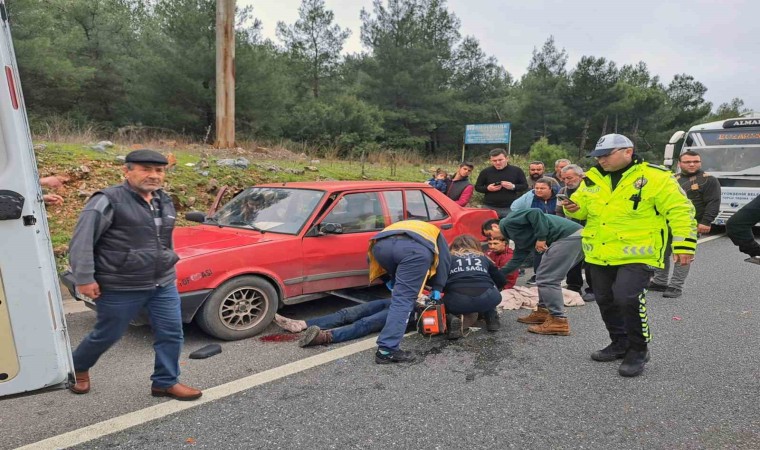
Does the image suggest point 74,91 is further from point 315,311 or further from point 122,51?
point 315,311

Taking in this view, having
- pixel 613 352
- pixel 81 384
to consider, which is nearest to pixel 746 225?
pixel 613 352

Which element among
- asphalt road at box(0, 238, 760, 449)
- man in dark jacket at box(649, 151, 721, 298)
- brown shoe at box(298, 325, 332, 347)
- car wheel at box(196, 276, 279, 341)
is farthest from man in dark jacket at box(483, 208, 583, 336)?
car wheel at box(196, 276, 279, 341)

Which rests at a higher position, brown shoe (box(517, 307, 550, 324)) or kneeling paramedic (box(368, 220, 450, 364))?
kneeling paramedic (box(368, 220, 450, 364))

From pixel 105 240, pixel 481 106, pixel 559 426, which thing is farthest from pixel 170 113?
pixel 481 106

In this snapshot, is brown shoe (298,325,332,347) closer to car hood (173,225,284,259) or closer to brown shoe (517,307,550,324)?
car hood (173,225,284,259)

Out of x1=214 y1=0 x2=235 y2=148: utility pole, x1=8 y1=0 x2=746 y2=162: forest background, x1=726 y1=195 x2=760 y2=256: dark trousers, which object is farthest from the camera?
x1=8 y1=0 x2=746 y2=162: forest background

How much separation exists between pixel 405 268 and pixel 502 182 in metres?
3.82

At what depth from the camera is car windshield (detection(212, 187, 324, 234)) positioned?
470 cm

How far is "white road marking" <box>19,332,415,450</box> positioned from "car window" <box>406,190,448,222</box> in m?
1.81

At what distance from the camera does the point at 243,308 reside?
4.18 metres

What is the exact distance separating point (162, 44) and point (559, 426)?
67.1 ft

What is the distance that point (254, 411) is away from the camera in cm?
295

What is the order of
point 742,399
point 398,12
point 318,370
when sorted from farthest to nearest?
point 398,12, point 318,370, point 742,399

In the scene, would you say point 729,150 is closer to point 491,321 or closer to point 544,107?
point 491,321
